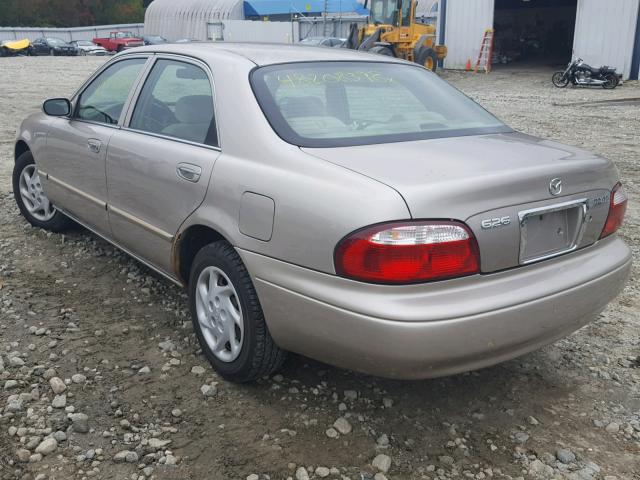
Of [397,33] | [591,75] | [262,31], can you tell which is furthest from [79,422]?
[262,31]

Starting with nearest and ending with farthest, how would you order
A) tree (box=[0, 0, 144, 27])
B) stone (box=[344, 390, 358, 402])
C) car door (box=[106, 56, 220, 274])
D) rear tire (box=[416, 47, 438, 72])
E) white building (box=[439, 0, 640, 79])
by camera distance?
stone (box=[344, 390, 358, 402]) < car door (box=[106, 56, 220, 274]) < white building (box=[439, 0, 640, 79]) < rear tire (box=[416, 47, 438, 72]) < tree (box=[0, 0, 144, 27])

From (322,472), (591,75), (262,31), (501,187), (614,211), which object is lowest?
(322,472)

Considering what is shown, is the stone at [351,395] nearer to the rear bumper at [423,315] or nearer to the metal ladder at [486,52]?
the rear bumper at [423,315]

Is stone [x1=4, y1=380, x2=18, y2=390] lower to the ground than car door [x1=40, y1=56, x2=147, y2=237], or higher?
lower

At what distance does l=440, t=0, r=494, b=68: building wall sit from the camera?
2623 centimetres

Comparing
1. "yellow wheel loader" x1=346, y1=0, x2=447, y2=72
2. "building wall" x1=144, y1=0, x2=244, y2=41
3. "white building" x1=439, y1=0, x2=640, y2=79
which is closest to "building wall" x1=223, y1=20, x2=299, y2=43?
"building wall" x1=144, y1=0, x2=244, y2=41

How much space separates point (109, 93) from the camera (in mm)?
4359

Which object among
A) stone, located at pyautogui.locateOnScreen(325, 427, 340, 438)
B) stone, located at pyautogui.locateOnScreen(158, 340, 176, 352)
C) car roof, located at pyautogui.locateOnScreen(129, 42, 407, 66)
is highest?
car roof, located at pyautogui.locateOnScreen(129, 42, 407, 66)

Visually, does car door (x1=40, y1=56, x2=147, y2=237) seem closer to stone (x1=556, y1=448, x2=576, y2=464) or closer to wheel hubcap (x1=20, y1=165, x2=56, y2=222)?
wheel hubcap (x1=20, y1=165, x2=56, y2=222)

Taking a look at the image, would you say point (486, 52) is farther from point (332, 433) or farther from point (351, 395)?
point (332, 433)

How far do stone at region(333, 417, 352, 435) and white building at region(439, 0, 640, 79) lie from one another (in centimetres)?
2342

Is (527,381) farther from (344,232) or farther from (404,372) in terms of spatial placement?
(344,232)

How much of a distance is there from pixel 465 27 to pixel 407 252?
86.8 ft

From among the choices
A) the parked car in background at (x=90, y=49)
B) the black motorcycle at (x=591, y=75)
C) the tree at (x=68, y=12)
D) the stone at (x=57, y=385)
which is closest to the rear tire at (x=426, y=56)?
the black motorcycle at (x=591, y=75)
